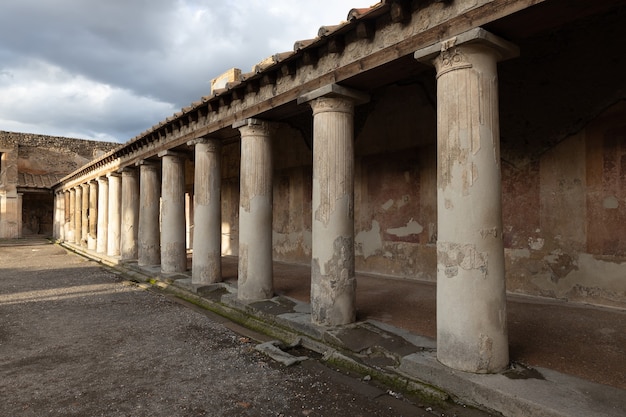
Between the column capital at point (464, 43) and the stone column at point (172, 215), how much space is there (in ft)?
23.3

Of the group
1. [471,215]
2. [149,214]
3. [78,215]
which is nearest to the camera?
[471,215]

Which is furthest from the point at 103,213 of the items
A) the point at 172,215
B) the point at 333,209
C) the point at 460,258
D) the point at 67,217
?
the point at 460,258

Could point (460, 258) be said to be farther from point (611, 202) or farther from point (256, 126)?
point (256, 126)

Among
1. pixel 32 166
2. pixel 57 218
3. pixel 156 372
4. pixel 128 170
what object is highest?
pixel 32 166

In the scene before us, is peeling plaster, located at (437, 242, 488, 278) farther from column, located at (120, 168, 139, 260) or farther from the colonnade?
column, located at (120, 168, 139, 260)

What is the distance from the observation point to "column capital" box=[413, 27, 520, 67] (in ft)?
11.3

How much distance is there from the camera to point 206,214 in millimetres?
8070

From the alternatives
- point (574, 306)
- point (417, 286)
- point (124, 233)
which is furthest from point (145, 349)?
point (124, 233)

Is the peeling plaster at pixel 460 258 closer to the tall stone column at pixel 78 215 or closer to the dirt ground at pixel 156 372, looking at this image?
the dirt ground at pixel 156 372

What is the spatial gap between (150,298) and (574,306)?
7277mm

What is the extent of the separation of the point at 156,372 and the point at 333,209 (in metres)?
2.68

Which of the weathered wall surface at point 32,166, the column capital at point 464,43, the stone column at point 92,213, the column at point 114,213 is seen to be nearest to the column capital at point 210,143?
the column capital at point 464,43

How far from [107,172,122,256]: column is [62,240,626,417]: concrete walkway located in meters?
8.03

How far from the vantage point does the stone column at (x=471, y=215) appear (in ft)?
11.3
